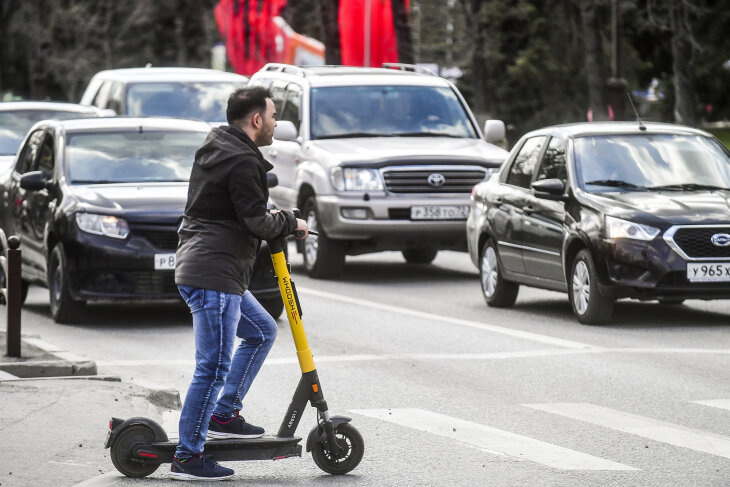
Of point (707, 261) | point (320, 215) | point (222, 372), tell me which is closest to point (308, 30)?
point (320, 215)

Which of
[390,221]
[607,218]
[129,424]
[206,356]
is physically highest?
[206,356]

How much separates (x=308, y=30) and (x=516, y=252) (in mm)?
59144

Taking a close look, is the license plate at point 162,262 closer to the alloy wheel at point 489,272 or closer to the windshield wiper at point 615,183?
the alloy wheel at point 489,272

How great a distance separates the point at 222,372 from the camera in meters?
6.89

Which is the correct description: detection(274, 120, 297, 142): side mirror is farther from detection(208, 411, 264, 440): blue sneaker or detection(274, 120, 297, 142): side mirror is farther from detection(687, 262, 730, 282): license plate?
detection(208, 411, 264, 440): blue sneaker

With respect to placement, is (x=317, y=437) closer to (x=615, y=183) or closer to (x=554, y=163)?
(x=615, y=183)

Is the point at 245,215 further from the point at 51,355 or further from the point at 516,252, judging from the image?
the point at 516,252

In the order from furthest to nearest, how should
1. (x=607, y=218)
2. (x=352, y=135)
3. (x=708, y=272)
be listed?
1. (x=352, y=135)
2. (x=607, y=218)
3. (x=708, y=272)

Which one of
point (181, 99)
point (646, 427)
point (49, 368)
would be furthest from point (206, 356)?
point (181, 99)

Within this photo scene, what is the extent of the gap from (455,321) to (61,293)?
3317mm

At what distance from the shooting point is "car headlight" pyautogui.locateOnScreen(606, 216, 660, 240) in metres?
12.6

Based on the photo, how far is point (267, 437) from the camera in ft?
22.9

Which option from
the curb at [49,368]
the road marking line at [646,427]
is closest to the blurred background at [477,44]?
the curb at [49,368]

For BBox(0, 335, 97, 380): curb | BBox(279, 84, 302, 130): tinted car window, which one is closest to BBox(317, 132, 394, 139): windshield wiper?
BBox(279, 84, 302, 130): tinted car window
